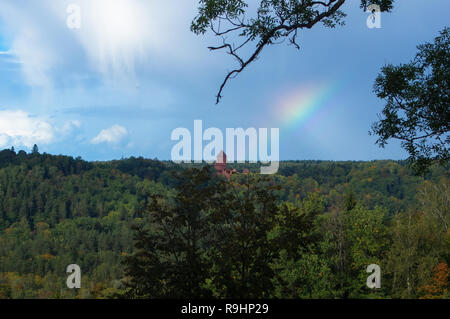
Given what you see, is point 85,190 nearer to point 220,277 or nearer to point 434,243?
point 434,243

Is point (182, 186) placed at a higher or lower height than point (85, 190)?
lower

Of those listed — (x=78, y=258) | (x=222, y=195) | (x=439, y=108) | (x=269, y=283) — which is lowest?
(x=78, y=258)

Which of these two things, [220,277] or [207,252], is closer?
[220,277]

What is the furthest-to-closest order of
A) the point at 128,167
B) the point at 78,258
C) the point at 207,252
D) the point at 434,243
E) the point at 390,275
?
1. the point at 128,167
2. the point at 78,258
3. the point at 434,243
4. the point at 390,275
5. the point at 207,252

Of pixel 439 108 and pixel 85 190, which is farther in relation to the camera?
pixel 85 190

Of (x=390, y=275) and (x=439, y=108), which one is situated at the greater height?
(x=439, y=108)

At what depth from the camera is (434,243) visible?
29141mm

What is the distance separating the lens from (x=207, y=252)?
10367 millimetres
